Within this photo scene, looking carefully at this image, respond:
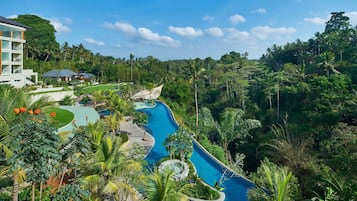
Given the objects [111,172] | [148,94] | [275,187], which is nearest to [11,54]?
[148,94]

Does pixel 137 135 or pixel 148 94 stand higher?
pixel 148 94

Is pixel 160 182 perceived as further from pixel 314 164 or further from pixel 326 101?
pixel 326 101

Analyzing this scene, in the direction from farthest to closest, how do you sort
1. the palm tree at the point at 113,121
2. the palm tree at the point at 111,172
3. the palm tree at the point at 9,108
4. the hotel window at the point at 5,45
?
the hotel window at the point at 5,45 → the palm tree at the point at 113,121 → the palm tree at the point at 111,172 → the palm tree at the point at 9,108

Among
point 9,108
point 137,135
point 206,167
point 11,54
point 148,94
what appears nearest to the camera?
point 9,108

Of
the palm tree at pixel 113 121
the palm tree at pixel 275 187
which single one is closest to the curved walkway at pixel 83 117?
the palm tree at pixel 113 121

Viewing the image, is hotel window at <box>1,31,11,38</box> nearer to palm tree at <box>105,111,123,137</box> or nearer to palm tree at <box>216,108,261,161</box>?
palm tree at <box>105,111,123,137</box>

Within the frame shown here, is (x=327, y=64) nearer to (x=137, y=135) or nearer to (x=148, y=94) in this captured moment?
(x=137, y=135)

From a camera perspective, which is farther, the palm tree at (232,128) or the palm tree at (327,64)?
the palm tree at (327,64)

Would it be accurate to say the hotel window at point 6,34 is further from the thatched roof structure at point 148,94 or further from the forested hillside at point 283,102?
the thatched roof structure at point 148,94
